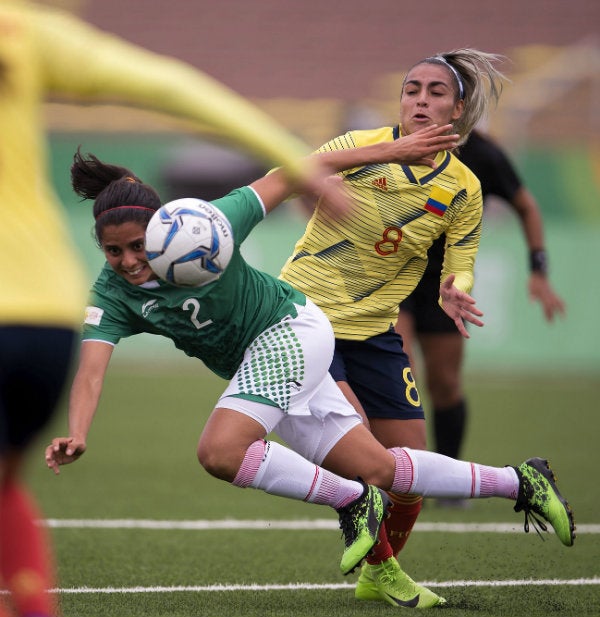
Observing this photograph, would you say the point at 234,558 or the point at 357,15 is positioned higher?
the point at 357,15

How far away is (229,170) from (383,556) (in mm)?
16005

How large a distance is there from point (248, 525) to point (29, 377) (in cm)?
376

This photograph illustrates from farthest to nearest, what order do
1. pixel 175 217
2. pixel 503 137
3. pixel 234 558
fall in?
pixel 503 137
pixel 234 558
pixel 175 217

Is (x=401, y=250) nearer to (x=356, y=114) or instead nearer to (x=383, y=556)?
(x=383, y=556)

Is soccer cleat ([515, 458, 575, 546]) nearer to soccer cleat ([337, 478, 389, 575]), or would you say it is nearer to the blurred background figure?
soccer cleat ([337, 478, 389, 575])

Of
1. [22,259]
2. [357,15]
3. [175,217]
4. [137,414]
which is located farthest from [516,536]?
[357,15]

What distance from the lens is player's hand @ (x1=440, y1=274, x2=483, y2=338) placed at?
471 centimetres

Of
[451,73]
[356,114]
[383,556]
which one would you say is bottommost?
[383,556]

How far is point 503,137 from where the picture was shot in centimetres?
1962

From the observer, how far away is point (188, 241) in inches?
155

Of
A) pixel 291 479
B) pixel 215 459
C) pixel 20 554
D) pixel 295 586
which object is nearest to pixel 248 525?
pixel 295 586

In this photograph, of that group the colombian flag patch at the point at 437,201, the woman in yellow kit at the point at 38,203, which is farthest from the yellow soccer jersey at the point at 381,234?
the woman in yellow kit at the point at 38,203

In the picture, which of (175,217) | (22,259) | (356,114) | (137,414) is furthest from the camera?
(356,114)

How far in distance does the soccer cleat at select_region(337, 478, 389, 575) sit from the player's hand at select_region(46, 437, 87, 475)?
40.7 inches
